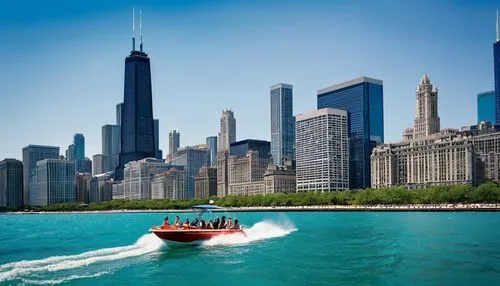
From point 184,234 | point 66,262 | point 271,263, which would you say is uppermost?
point 184,234

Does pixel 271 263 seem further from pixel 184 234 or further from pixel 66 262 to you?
pixel 66 262

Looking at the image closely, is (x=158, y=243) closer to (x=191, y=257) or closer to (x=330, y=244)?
(x=191, y=257)

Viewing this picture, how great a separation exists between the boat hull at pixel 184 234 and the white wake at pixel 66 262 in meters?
1.70

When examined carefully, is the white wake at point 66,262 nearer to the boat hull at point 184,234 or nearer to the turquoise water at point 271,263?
the turquoise water at point 271,263

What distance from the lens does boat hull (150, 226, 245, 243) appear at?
163 feet

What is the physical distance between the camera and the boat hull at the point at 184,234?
163ft

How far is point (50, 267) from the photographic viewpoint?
129ft

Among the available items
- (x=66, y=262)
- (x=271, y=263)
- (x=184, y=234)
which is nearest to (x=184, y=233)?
(x=184, y=234)

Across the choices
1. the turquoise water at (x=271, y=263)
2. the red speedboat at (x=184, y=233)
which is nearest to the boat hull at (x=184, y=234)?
the red speedboat at (x=184, y=233)

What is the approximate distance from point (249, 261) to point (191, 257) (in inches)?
201

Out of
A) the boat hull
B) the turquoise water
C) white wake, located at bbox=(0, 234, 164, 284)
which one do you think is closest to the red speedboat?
the boat hull

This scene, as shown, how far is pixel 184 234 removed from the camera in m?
50.2

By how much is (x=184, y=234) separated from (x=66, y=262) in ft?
37.1

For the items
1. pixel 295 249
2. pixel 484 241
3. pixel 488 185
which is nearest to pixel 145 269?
pixel 295 249
